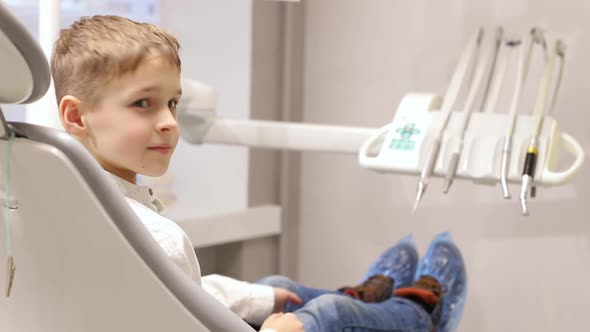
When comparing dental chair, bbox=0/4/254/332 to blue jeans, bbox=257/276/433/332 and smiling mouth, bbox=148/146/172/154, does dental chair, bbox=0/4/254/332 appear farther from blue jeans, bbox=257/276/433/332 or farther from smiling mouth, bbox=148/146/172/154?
blue jeans, bbox=257/276/433/332

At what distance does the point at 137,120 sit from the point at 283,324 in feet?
1.19

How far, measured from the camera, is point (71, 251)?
3.06ft

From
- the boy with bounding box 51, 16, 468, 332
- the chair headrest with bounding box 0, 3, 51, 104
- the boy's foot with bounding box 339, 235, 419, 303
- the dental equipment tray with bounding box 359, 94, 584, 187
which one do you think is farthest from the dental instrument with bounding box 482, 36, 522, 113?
the chair headrest with bounding box 0, 3, 51, 104

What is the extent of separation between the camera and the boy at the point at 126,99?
42.0 inches

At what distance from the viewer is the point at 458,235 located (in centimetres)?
252

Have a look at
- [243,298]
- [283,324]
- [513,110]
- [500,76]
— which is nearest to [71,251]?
[283,324]

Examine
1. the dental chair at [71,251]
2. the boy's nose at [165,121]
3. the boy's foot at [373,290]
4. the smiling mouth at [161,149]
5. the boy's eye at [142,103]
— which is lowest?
the boy's foot at [373,290]

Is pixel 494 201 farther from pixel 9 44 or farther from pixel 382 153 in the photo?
pixel 9 44

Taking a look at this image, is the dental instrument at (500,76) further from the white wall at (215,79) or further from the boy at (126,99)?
the boy at (126,99)

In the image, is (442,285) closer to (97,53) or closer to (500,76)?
(500,76)

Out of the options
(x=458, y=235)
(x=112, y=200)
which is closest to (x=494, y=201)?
(x=458, y=235)

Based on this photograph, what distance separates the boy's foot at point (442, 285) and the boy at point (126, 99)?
80cm

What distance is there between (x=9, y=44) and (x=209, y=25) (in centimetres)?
195

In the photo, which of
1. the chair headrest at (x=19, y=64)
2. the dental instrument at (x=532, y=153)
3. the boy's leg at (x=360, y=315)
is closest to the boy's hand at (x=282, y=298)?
the boy's leg at (x=360, y=315)
